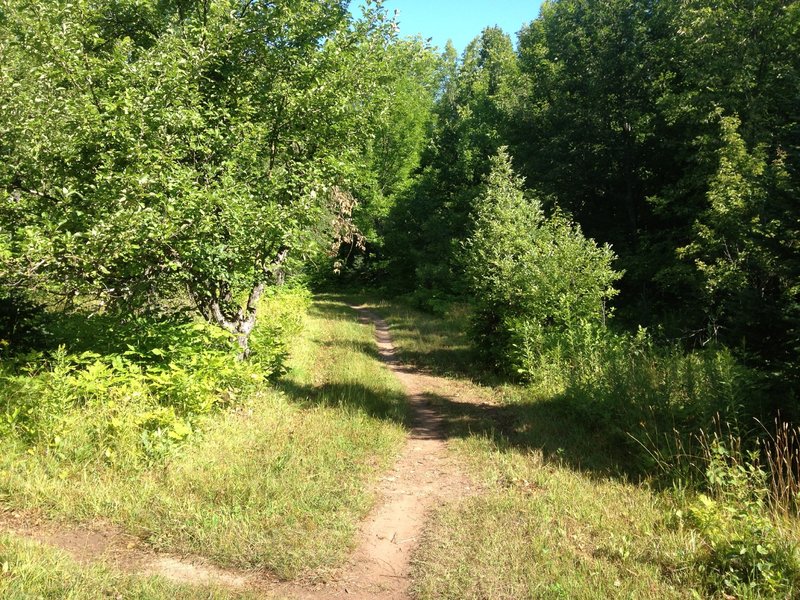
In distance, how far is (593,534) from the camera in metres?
4.85

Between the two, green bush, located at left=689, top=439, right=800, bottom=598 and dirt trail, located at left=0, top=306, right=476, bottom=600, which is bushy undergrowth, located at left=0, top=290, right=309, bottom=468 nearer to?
dirt trail, located at left=0, top=306, right=476, bottom=600

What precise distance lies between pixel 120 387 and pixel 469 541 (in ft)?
16.1

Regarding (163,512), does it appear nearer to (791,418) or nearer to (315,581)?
(315,581)

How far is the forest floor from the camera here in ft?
13.3

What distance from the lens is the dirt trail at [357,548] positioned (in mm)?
4160

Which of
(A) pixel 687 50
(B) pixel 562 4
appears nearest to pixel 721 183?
(A) pixel 687 50

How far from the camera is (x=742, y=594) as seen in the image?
12.4 ft

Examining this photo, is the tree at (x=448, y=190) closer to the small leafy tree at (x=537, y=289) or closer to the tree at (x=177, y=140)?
the small leafy tree at (x=537, y=289)

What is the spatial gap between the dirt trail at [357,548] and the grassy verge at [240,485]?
5.0 inches

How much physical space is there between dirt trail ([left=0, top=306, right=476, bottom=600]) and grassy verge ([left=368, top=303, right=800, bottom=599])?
0.26 meters

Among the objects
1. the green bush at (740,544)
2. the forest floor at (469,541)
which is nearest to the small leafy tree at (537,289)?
the forest floor at (469,541)

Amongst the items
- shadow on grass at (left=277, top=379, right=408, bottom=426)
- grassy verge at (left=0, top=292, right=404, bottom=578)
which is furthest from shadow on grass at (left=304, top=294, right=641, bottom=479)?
grassy verge at (left=0, top=292, right=404, bottom=578)

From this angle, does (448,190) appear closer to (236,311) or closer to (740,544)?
(236,311)

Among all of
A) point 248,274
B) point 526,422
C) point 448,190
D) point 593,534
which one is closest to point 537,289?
point 526,422
